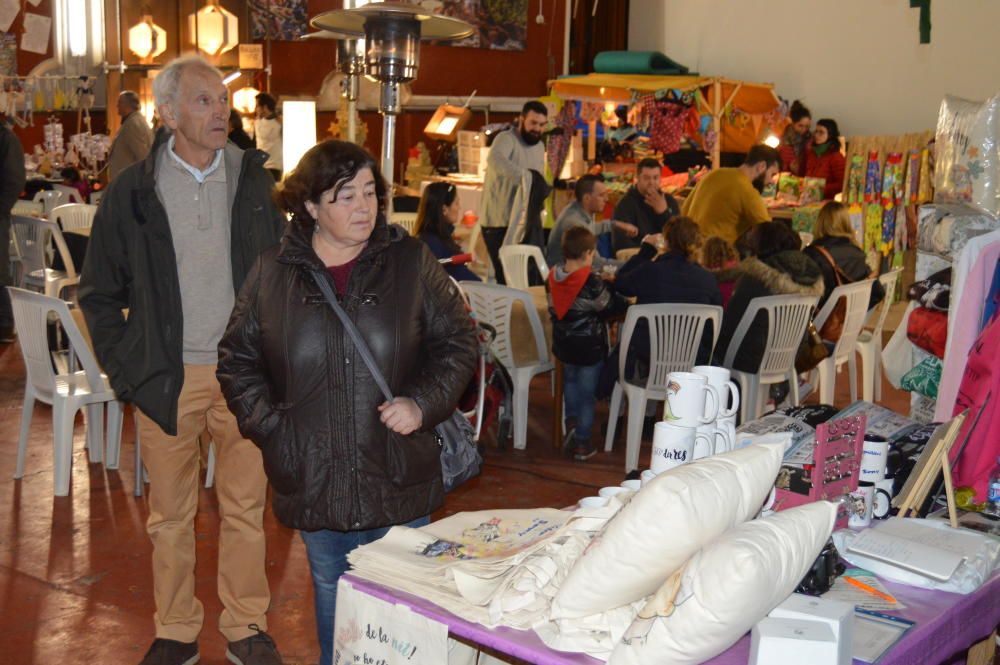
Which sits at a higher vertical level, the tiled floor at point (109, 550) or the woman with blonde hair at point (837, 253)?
the woman with blonde hair at point (837, 253)

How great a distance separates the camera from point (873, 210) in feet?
33.1

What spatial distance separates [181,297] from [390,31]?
989 mm

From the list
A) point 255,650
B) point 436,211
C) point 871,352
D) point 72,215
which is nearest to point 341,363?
point 255,650

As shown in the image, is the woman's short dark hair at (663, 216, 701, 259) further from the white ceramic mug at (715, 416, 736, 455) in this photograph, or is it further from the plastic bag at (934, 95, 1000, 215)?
the white ceramic mug at (715, 416, 736, 455)

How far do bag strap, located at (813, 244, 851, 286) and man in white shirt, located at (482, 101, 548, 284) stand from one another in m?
2.47

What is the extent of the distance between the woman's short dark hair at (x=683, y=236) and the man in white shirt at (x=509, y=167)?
9.07 feet

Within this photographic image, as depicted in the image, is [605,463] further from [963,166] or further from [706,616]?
[706,616]

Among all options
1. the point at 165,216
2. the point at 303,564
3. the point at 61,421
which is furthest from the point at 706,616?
the point at 61,421

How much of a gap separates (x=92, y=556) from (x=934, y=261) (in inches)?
121

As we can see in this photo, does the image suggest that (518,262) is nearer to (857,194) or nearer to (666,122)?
(666,122)

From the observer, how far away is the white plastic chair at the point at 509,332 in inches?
225

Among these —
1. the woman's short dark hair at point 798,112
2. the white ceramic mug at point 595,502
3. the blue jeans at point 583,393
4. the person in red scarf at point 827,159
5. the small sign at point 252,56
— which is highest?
the small sign at point 252,56

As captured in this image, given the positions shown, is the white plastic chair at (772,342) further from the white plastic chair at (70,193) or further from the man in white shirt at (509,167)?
the white plastic chair at (70,193)

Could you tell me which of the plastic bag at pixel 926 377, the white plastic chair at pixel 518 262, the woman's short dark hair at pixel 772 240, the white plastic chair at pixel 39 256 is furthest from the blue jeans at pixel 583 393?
the white plastic chair at pixel 39 256
